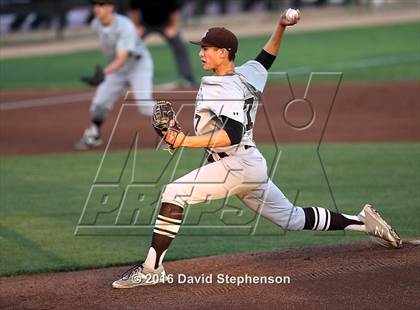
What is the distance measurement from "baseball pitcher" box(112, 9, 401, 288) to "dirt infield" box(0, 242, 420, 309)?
33cm

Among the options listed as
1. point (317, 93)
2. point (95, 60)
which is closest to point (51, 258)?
point (317, 93)

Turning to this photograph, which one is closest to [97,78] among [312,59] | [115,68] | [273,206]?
[115,68]

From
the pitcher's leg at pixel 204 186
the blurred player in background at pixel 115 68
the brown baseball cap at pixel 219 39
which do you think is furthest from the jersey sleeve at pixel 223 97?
the blurred player in background at pixel 115 68

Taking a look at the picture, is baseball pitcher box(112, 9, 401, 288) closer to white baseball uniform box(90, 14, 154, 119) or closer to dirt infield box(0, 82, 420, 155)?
white baseball uniform box(90, 14, 154, 119)

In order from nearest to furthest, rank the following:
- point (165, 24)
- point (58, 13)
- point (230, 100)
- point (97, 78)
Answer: point (230, 100)
point (97, 78)
point (165, 24)
point (58, 13)

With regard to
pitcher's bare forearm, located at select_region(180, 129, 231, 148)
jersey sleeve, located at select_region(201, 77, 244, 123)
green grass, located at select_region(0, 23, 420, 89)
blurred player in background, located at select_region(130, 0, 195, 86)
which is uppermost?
jersey sleeve, located at select_region(201, 77, 244, 123)

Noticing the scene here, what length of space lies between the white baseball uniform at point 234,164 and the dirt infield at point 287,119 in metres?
7.36

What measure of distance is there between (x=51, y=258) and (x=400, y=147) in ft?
21.9

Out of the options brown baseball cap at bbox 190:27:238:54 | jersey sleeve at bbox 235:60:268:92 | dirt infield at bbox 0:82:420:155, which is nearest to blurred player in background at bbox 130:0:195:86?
dirt infield at bbox 0:82:420:155

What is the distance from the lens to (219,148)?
6.91m

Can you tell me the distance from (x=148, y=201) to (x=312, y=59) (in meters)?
14.7

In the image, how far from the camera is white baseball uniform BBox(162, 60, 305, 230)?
6719mm

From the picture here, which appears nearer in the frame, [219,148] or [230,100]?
[230,100]

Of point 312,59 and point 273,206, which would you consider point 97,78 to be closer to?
point 273,206
